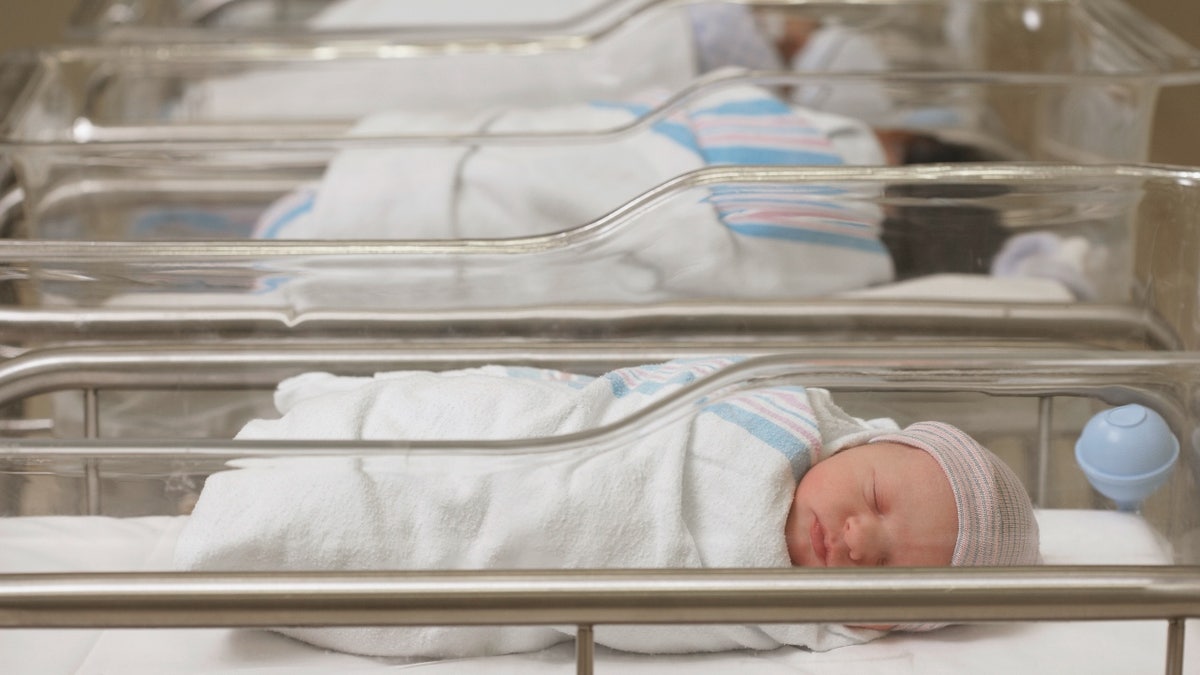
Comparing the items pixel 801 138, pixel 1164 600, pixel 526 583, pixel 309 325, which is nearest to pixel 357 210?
pixel 309 325

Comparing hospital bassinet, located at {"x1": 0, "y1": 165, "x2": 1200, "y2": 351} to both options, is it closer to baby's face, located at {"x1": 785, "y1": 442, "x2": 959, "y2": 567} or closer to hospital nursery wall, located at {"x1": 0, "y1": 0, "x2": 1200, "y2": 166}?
baby's face, located at {"x1": 785, "y1": 442, "x2": 959, "y2": 567}

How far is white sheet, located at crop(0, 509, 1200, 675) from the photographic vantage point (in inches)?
28.4

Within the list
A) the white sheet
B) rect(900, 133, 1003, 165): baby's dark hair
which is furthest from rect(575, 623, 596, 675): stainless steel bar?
rect(900, 133, 1003, 165): baby's dark hair

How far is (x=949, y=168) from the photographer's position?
100 centimetres

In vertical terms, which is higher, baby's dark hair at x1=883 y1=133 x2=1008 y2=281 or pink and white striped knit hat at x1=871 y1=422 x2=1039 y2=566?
baby's dark hair at x1=883 y1=133 x2=1008 y2=281

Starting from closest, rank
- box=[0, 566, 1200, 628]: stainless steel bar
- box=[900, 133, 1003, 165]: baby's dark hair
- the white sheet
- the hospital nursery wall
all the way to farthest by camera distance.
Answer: box=[0, 566, 1200, 628]: stainless steel bar, the white sheet, box=[900, 133, 1003, 165]: baby's dark hair, the hospital nursery wall

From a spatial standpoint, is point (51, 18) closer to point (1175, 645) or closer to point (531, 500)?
point (531, 500)

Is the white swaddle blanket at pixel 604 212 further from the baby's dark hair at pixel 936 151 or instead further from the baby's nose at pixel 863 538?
the baby's nose at pixel 863 538

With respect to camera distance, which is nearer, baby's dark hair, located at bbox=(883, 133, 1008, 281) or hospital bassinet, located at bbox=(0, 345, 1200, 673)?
hospital bassinet, located at bbox=(0, 345, 1200, 673)

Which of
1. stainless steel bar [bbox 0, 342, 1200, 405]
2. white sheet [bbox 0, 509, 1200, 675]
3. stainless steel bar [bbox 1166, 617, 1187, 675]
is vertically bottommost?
white sheet [bbox 0, 509, 1200, 675]

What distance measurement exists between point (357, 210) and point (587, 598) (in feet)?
2.21

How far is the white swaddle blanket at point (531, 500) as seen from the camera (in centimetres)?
73

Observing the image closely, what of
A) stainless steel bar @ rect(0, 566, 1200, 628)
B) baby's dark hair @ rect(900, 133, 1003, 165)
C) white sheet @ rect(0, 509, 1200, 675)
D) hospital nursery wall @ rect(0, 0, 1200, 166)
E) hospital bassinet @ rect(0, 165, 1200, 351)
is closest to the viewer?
stainless steel bar @ rect(0, 566, 1200, 628)

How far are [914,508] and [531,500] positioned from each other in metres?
0.21
